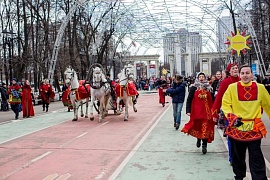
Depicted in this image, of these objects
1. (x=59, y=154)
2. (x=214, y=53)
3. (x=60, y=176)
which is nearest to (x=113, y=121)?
(x=59, y=154)

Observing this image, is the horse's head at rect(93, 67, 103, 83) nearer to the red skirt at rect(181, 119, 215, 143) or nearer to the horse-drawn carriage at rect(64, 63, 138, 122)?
the horse-drawn carriage at rect(64, 63, 138, 122)

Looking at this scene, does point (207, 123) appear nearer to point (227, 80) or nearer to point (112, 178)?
point (227, 80)

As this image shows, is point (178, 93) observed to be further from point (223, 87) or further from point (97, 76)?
point (223, 87)

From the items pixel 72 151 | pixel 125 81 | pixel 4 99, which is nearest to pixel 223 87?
pixel 72 151

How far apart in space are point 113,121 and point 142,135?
3667 mm

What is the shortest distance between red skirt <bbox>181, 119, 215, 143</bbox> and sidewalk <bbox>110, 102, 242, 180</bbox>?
0.43 m

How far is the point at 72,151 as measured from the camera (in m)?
8.68

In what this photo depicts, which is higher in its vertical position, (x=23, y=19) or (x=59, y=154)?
(x=23, y=19)

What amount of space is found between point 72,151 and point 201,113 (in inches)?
125

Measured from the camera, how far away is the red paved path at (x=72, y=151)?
22.6 ft

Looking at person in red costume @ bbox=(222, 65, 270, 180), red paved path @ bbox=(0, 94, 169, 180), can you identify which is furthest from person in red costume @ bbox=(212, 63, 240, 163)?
red paved path @ bbox=(0, 94, 169, 180)

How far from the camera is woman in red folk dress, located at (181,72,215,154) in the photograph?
7855 mm

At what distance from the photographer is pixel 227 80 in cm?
675

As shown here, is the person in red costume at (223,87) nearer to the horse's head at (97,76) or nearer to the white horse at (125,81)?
the white horse at (125,81)
